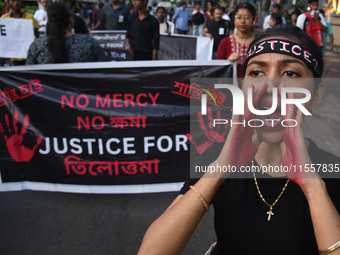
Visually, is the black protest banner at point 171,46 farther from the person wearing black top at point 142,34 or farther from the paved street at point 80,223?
the paved street at point 80,223

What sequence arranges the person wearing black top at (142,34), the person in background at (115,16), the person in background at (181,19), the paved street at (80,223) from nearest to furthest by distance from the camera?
the paved street at (80,223) < the person wearing black top at (142,34) < the person in background at (115,16) < the person in background at (181,19)

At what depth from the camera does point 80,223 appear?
3.04 metres

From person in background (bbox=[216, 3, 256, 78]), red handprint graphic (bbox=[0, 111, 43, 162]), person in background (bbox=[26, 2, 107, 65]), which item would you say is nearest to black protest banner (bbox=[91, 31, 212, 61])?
person in background (bbox=[216, 3, 256, 78])

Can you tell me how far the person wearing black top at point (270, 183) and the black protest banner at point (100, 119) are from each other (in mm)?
1701

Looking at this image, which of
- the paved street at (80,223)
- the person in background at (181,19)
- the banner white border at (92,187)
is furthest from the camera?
the person in background at (181,19)

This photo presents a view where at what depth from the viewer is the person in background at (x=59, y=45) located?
3.40 metres

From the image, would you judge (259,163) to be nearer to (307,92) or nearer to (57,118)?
(307,92)

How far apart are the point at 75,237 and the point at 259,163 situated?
2082 millimetres

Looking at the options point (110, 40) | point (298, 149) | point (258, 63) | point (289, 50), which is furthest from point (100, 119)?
point (110, 40)

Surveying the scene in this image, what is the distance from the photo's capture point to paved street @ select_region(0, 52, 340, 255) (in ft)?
8.95

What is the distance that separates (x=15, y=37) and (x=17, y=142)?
139cm

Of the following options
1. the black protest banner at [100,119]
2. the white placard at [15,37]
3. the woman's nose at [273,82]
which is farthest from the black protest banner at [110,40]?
the woman's nose at [273,82]

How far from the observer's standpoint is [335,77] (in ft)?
29.3

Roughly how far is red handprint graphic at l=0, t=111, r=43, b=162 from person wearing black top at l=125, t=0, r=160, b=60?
3109 millimetres
